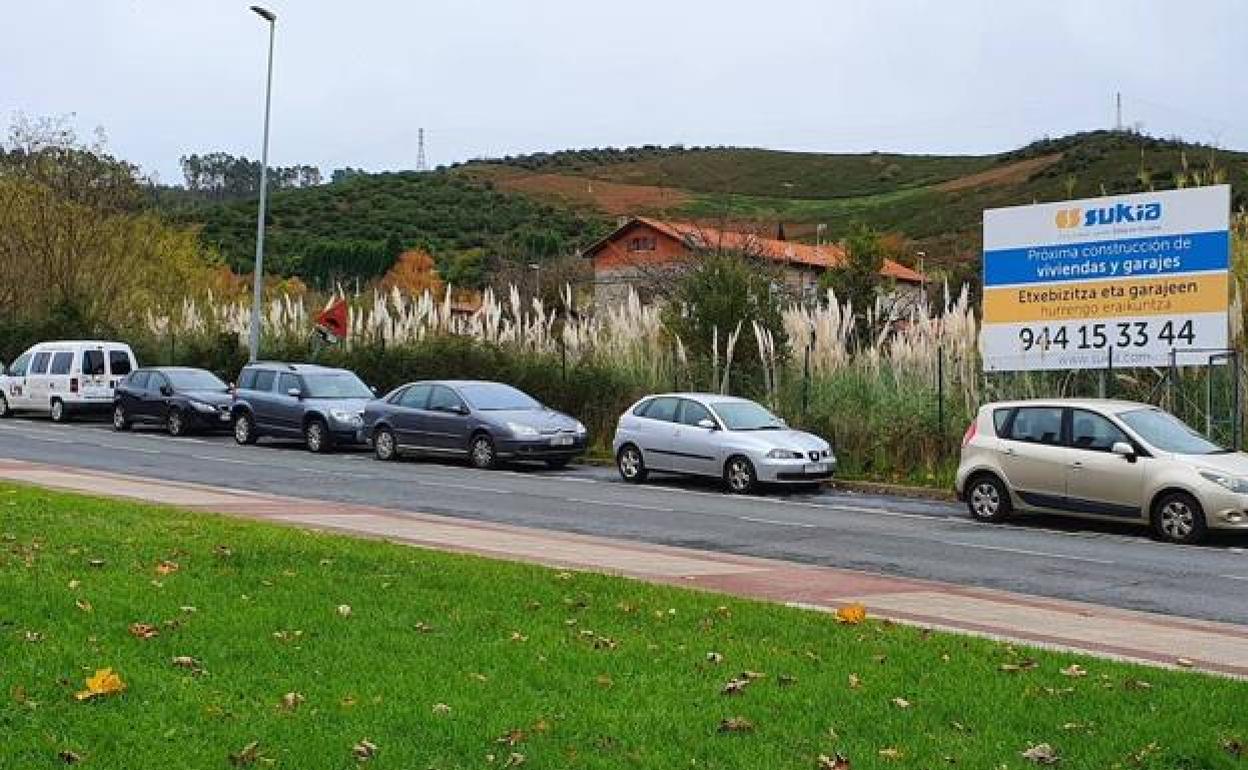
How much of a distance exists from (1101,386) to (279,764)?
59.0ft

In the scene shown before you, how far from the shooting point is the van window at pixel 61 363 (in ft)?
114

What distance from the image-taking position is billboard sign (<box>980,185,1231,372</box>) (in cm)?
2053

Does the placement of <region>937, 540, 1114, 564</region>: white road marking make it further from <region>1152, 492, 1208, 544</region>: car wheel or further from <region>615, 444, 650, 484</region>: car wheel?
<region>615, 444, 650, 484</region>: car wheel

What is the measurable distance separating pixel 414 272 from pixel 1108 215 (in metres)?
53.6

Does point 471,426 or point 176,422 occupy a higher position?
point 471,426

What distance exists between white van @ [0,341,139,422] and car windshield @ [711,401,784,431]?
17.9m

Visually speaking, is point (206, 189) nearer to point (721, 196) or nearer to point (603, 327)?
point (721, 196)

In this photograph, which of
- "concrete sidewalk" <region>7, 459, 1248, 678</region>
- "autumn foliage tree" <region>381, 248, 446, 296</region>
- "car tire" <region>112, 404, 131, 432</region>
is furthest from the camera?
"autumn foliage tree" <region>381, 248, 446, 296</region>

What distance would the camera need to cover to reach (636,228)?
76125 mm

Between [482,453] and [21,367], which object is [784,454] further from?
[21,367]

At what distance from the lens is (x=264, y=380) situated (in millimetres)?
28844

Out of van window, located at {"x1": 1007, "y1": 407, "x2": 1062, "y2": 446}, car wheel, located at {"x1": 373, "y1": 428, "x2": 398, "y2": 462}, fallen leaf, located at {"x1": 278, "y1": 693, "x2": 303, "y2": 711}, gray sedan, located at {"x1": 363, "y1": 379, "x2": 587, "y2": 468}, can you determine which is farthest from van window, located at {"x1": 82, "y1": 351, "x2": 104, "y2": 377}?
fallen leaf, located at {"x1": 278, "y1": 693, "x2": 303, "y2": 711}

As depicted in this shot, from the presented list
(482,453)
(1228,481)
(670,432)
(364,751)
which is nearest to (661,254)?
(482,453)

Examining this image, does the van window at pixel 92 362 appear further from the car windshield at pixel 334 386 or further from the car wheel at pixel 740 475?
the car wheel at pixel 740 475
